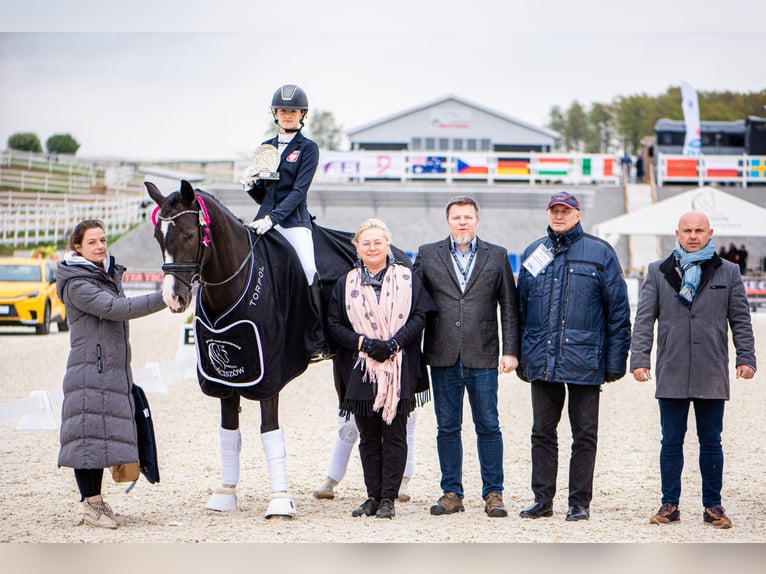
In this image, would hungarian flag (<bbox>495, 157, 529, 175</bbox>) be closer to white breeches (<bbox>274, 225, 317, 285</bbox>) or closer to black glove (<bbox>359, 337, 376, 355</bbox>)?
white breeches (<bbox>274, 225, 317, 285</bbox>)

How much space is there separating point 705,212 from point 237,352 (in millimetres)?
18347

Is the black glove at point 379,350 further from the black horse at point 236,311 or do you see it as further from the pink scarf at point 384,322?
the black horse at point 236,311

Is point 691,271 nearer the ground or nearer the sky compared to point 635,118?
nearer the ground

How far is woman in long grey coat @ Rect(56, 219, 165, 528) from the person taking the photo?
5316 mm

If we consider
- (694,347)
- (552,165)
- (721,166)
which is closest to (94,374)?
(694,347)

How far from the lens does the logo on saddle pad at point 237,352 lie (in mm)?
5535

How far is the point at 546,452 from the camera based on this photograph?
5.69 metres

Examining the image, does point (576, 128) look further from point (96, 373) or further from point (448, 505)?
point (96, 373)

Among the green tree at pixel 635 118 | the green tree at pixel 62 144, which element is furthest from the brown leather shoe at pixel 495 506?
the green tree at pixel 635 118

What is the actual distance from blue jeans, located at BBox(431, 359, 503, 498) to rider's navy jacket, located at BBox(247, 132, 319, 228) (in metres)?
1.39

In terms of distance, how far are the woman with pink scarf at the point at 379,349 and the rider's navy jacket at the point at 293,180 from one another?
0.64 meters

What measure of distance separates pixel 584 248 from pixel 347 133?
1408 inches

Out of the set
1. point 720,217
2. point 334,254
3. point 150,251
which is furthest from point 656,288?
point 150,251

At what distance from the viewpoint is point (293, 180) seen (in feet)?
20.2
